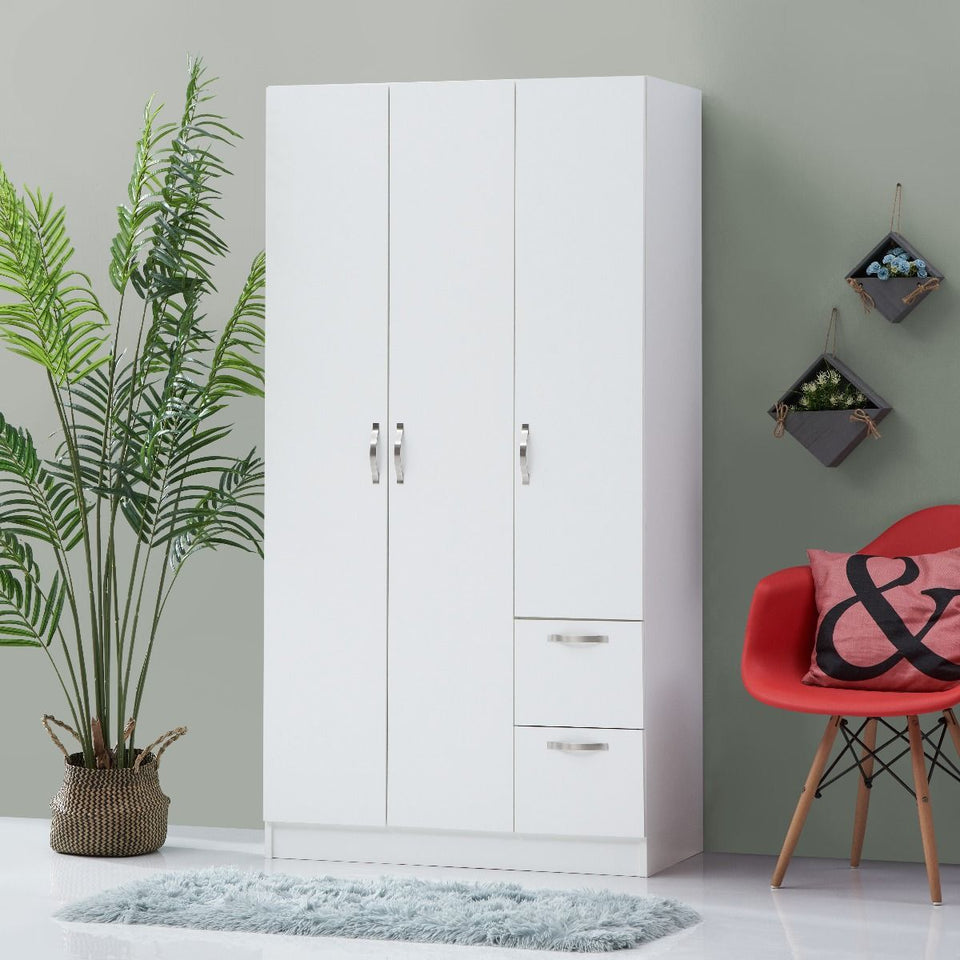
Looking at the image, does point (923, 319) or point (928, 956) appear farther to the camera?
point (923, 319)

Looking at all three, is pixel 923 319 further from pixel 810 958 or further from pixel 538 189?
pixel 810 958

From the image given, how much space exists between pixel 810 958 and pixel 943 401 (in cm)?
156

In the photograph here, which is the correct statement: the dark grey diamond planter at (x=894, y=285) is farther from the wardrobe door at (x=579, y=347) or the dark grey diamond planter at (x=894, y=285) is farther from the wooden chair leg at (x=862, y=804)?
the wooden chair leg at (x=862, y=804)

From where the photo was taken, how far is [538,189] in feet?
12.3

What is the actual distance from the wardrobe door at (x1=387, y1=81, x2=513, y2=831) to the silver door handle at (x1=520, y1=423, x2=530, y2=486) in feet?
0.12

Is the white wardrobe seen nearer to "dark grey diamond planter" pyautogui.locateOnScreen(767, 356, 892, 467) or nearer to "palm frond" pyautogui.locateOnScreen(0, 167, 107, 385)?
"dark grey diamond planter" pyautogui.locateOnScreen(767, 356, 892, 467)

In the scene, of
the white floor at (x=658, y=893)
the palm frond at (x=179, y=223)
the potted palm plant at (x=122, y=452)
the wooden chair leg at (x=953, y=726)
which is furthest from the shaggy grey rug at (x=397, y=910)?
the palm frond at (x=179, y=223)

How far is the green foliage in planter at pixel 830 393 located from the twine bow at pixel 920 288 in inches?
9.8

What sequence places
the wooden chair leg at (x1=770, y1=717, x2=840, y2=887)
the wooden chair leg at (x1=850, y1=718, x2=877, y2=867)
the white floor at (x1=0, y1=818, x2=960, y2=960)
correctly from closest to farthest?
the white floor at (x1=0, y1=818, x2=960, y2=960) < the wooden chair leg at (x1=770, y1=717, x2=840, y2=887) < the wooden chair leg at (x1=850, y1=718, x2=877, y2=867)

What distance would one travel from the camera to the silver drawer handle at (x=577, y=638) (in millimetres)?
3709

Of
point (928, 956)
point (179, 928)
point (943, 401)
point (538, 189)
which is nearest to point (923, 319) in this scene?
point (943, 401)

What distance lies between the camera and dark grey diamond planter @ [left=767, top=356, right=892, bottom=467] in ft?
12.8

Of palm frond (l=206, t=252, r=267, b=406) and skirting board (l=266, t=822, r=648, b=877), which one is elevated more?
palm frond (l=206, t=252, r=267, b=406)

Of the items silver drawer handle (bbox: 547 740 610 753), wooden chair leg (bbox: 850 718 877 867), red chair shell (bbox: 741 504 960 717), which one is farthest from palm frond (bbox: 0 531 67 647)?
wooden chair leg (bbox: 850 718 877 867)
